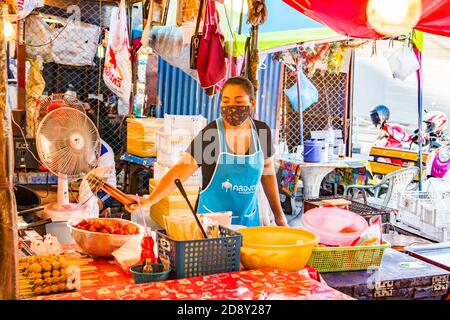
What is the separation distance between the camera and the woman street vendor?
12.1ft

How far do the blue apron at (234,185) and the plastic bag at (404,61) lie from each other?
12.8 feet

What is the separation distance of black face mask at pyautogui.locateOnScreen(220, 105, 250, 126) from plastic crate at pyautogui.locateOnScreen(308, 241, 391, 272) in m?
1.33

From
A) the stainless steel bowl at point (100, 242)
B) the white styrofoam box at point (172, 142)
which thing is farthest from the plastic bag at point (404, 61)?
the stainless steel bowl at point (100, 242)

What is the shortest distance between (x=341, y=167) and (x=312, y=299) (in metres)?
5.62

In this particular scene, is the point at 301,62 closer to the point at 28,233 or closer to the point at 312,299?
the point at 28,233

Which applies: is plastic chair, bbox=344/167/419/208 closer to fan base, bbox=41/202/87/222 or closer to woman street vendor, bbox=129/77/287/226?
woman street vendor, bbox=129/77/287/226

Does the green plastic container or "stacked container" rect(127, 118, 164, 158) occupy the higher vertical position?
"stacked container" rect(127, 118, 164, 158)

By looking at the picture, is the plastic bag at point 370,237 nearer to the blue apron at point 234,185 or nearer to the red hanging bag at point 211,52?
the blue apron at point 234,185

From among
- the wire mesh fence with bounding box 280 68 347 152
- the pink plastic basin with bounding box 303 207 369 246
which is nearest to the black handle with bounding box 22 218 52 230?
the pink plastic basin with bounding box 303 207 369 246

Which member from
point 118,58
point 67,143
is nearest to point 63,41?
point 118,58

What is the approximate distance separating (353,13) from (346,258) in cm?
261

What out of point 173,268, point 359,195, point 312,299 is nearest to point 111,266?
point 173,268

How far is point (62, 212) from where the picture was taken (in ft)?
12.8

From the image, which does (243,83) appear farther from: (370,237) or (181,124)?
(181,124)
